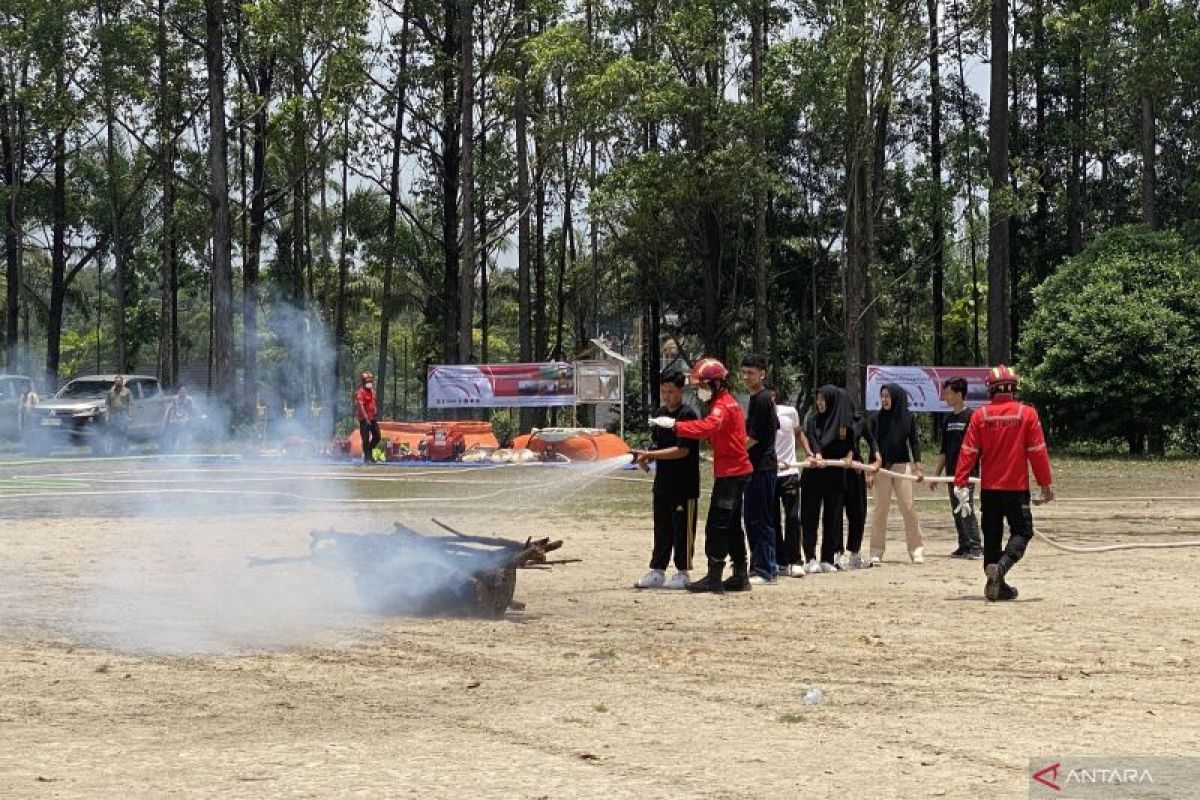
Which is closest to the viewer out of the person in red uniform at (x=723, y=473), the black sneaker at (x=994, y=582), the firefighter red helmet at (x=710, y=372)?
the black sneaker at (x=994, y=582)

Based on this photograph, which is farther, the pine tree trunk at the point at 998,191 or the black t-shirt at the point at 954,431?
the pine tree trunk at the point at 998,191

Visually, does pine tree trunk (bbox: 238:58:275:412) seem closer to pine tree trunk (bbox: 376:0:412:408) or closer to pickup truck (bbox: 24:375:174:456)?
pine tree trunk (bbox: 376:0:412:408)

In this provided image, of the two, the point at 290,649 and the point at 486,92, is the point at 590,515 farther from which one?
the point at 486,92

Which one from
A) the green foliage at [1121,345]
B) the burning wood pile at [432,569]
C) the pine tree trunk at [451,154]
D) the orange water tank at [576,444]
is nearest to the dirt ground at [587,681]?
the burning wood pile at [432,569]

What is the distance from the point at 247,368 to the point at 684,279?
21.2 meters

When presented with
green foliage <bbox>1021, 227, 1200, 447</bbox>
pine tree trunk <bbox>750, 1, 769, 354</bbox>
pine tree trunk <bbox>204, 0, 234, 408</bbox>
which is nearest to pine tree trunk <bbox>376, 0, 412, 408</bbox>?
pine tree trunk <bbox>204, 0, 234, 408</bbox>

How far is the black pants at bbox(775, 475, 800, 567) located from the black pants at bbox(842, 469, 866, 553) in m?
0.86

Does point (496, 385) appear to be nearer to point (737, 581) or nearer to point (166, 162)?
point (166, 162)

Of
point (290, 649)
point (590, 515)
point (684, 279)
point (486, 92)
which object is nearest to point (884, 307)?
point (684, 279)

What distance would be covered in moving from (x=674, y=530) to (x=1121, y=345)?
75.1 feet

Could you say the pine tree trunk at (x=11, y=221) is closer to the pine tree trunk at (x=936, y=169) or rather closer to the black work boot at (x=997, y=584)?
the pine tree trunk at (x=936, y=169)

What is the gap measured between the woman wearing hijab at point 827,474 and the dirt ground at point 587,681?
677 mm

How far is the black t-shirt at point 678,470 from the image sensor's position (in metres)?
12.7

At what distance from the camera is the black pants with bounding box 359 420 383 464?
30.1 meters
